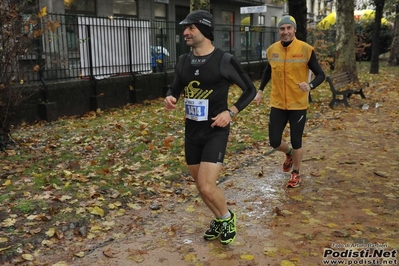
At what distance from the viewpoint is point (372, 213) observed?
4852 millimetres

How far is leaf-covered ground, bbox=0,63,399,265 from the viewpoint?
13.3 ft

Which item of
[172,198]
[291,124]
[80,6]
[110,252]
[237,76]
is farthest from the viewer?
[80,6]

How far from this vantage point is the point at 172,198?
550 cm

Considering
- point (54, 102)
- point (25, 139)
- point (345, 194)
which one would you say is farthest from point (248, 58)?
point (345, 194)

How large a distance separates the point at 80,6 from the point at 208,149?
52.0ft

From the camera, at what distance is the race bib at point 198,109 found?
3.87 meters

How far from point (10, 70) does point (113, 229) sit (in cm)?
418

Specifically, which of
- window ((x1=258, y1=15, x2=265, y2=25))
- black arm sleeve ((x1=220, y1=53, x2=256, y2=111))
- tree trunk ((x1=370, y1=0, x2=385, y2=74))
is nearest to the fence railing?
black arm sleeve ((x1=220, y1=53, x2=256, y2=111))

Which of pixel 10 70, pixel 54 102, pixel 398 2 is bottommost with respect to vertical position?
pixel 54 102

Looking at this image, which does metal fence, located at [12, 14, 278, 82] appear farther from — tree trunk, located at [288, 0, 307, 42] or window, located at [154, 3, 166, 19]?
window, located at [154, 3, 166, 19]

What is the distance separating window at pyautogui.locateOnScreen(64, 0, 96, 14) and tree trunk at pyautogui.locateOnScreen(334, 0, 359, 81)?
10.2 m

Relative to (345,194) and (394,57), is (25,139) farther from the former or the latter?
(394,57)

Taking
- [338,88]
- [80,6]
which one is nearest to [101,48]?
[80,6]

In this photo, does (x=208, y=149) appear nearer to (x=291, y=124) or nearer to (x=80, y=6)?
(x=291, y=124)
